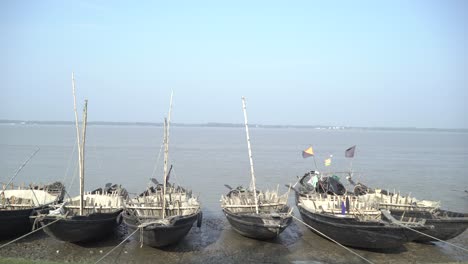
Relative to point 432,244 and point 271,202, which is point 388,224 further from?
point 271,202

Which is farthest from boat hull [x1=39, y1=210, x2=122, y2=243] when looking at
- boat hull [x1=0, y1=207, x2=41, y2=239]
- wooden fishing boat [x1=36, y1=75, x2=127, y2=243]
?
boat hull [x1=0, y1=207, x2=41, y2=239]

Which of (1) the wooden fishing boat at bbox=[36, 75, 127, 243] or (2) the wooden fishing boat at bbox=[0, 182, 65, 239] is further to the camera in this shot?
(2) the wooden fishing boat at bbox=[0, 182, 65, 239]

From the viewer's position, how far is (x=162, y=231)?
11734 mm

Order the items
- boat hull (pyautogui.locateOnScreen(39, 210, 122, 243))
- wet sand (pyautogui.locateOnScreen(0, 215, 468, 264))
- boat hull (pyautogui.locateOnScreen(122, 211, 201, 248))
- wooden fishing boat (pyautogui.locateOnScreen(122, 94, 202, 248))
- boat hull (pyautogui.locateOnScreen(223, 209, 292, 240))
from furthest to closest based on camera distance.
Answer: boat hull (pyautogui.locateOnScreen(223, 209, 292, 240)), wet sand (pyautogui.locateOnScreen(0, 215, 468, 264)), boat hull (pyautogui.locateOnScreen(39, 210, 122, 243)), wooden fishing boat (pyautogui.locateOnScreen(122, 94, 202, 248)), boat hull (pyautogui.locateOnScreen(122, 211, 201, 248))

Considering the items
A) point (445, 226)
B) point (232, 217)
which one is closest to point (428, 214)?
point (445, 226)

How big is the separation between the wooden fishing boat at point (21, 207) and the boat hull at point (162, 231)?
3528 millimetres

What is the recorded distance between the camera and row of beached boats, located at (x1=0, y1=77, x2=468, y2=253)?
12.1 m

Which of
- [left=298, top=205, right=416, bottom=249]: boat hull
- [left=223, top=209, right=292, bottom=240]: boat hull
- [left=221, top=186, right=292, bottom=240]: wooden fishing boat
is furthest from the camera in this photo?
[left=221, top=186, right=292, bottom=240]: wooden fishing boat

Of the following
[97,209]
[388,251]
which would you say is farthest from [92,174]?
[388,251]

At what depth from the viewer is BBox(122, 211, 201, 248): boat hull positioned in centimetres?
1167

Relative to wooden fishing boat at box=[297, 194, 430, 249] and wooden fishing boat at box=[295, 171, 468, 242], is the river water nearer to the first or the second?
wooden fishing boat at box=[297, 194, 430, 249]

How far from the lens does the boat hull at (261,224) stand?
12.8 meters

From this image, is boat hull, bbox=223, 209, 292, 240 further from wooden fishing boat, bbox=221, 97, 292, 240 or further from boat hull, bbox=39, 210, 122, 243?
boat hull, bbox=39, 210, 122, 243

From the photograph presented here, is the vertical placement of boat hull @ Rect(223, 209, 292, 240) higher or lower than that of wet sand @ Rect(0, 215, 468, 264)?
higher
